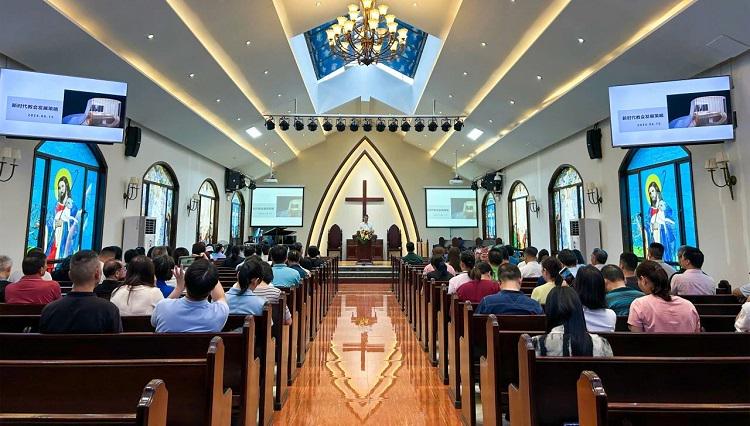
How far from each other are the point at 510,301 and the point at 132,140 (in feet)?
20.6

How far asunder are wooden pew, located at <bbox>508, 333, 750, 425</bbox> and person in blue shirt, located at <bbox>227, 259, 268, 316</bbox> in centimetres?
152

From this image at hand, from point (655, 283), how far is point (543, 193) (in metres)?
7.07

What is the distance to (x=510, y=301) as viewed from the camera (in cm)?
225

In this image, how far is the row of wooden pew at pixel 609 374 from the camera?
3.14ft

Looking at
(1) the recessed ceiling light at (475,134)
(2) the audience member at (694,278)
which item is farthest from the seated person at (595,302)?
(1) the recessed ceiling light at (475,134)

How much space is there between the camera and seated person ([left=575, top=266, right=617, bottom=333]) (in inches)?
72.1

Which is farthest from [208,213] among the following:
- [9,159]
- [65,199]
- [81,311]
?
[81,311]

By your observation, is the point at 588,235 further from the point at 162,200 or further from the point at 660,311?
the point at 162,200

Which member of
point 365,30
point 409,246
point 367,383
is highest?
point 365,30

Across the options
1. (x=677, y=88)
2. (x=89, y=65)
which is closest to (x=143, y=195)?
(x=89, y=65)

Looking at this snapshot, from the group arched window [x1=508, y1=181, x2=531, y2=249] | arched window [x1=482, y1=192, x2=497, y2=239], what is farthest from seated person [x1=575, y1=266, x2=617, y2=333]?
arched window [x1=482, y1=192, x2=497, y2=239]

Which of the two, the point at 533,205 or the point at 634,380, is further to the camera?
the point at 533,205

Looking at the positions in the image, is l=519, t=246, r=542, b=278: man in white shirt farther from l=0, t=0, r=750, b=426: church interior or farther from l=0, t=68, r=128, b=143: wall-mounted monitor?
l=0, t=68, r=128, b=143: wall-mounted monitor

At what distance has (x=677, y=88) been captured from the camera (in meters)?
4.00
